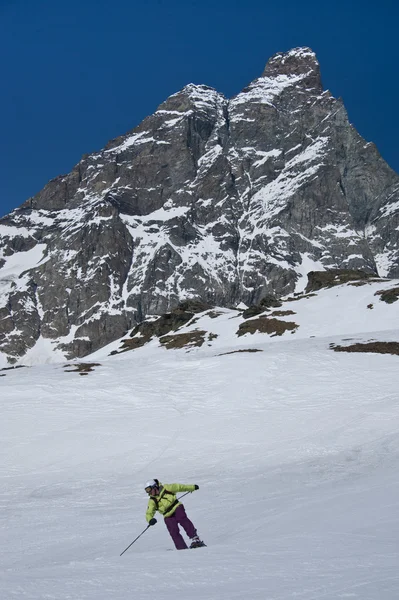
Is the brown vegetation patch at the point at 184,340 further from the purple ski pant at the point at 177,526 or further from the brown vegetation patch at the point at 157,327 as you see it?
the purple ski pant at the point at 177,526

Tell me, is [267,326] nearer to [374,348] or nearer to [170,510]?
[374,348]

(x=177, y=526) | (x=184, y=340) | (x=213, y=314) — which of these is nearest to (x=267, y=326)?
(x=184, y=340)

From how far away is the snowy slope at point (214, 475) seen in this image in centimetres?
766

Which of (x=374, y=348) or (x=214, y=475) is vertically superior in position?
(x=374, y=348)

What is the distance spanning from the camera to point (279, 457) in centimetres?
2227

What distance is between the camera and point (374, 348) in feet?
132

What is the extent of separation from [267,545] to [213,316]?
81678 mm

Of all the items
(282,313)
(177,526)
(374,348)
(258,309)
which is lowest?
(177,526)

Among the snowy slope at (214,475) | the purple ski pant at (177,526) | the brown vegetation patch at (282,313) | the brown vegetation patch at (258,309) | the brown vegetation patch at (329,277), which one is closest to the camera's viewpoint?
the snowy slope at (214,475)

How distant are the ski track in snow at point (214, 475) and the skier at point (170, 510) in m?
0.57

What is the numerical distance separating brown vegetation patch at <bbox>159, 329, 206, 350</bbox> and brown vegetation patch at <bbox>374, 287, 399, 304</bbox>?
23.6 m

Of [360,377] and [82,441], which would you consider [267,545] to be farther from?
[360,377]

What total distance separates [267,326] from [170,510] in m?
59.3

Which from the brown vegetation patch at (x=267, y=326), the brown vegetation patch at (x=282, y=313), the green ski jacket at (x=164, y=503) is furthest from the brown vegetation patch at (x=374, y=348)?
the brown vegetation patch at (x=282, y=313)
